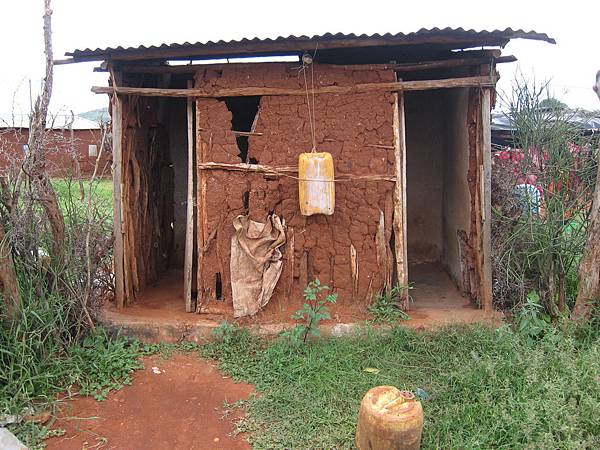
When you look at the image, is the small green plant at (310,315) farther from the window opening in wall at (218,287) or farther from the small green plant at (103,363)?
the small green plant at (103,363)

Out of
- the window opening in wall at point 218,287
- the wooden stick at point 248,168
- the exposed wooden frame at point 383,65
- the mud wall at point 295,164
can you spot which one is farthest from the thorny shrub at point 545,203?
the window opening in wall at point 218,287

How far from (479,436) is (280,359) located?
195cm

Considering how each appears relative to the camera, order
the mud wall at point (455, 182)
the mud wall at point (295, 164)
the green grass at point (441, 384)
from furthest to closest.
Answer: the mud wall at point (455, 182) → the mud wall at point (295, 164) → the green grass at point (441, 384)

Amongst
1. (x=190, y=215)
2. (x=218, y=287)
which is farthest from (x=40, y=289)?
(x=218, y=287)

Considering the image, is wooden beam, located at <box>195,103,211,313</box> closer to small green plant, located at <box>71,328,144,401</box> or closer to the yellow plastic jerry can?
small green plant, located at <box>71,328,144,401</box>

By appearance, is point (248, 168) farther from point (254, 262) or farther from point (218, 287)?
point (218, 287)

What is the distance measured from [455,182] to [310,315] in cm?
296

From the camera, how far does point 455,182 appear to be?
672 cm

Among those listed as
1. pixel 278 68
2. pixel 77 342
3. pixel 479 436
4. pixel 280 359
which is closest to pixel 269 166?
pixel 278 68

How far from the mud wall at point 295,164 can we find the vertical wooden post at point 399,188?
0.07 m

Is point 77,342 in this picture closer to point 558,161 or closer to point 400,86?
point 400,86

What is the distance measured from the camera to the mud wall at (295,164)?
5.41 metres

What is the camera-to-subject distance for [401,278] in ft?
18.2

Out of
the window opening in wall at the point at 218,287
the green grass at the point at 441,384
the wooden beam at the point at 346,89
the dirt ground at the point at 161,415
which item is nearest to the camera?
the green grass at the point at 441,384
